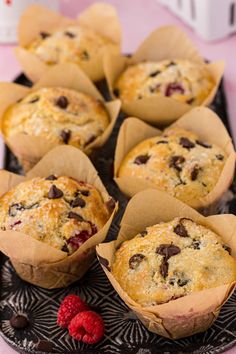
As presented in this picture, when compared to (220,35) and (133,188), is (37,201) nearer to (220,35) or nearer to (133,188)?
(133,188)

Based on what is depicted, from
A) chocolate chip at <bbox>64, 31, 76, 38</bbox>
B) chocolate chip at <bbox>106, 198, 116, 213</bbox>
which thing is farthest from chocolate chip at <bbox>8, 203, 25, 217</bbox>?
chocolate chip at <bbox>64, 31, 76, 38</bbox>

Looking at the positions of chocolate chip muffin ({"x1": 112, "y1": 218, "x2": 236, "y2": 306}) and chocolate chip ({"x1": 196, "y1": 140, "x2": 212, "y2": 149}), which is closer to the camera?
chocolate chip muffin ({"x1": 112, "y1": 218, "x2": 236, "y2": 306})

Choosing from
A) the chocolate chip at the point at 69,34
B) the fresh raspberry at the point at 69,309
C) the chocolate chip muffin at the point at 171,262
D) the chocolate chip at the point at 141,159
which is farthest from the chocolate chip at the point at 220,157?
the chocolate chip at the point at 69,34

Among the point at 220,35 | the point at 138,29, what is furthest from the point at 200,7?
the point at 138,29

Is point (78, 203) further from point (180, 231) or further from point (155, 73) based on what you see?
point (155, 73)

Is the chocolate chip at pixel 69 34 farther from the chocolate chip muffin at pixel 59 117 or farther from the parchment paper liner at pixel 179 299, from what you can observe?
the parchment paper liner at pixel 179 299

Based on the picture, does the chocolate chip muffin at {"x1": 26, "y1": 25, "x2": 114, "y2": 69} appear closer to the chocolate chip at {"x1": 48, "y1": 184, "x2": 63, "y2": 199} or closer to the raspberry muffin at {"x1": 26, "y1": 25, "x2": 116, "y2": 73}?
the raspberry muffin at {"x1": 26, "y1": 25, "x2": 116, "y2": 73}

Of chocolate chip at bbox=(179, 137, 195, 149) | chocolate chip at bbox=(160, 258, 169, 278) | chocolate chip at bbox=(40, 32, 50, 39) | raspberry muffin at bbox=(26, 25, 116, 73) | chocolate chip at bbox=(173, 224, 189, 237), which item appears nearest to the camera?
chocolate chip at bbox=(160, 258, 169, 278)
